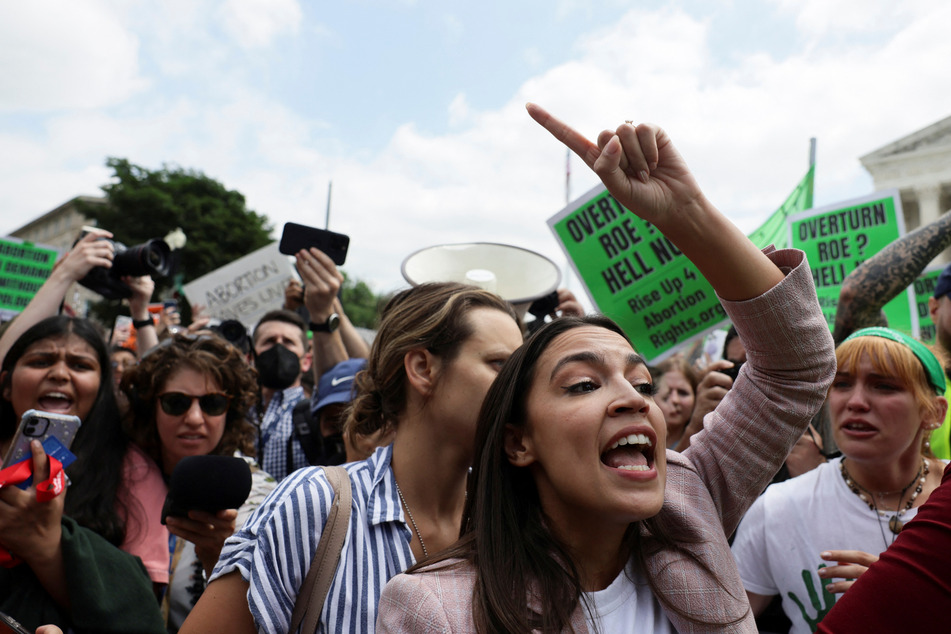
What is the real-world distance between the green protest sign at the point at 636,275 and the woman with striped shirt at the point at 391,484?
202 centimetres

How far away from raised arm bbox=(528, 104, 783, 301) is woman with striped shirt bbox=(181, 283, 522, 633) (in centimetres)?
76

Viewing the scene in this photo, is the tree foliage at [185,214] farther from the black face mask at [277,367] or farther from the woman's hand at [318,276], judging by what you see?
the woman's hand at [318,276]

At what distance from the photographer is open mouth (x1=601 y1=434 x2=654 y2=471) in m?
1.54

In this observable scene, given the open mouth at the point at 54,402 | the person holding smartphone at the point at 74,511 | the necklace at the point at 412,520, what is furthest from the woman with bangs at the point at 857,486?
the open mouth at the point at 54,402

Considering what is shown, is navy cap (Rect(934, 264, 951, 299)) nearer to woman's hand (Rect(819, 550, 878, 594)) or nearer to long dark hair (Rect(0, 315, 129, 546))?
woman's hand (Rect(819, 550, 878, 594))

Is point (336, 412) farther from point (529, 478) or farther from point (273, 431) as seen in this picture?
point (529, 478)

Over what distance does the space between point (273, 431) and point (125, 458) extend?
1566 mm

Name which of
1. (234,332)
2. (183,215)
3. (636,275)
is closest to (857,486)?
(636,275)

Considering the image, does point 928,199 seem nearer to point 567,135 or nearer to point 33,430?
point 567,135

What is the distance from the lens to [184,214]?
3266 cm

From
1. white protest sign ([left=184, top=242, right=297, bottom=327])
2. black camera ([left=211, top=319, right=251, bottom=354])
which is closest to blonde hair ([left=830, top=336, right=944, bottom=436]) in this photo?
black camera ([left=211, top=319, right=251, bottom=354])

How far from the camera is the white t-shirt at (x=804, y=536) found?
2.56 m

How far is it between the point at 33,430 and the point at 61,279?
187 cm

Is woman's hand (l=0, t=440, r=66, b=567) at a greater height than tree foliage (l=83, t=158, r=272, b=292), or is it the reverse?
tree foliage (l=83, t=158, r=272, b=292)
